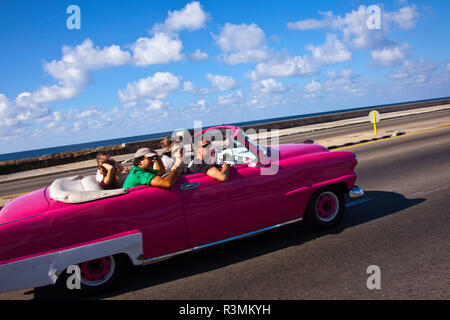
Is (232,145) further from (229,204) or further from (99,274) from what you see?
(99,274)

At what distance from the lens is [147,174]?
4.19 meters

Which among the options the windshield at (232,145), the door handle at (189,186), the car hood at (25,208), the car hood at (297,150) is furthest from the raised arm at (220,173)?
the car hood at (25,208)

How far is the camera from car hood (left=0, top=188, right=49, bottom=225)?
11.5 feet

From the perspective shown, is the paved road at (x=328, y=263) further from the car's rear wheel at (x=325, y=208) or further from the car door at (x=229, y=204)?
the car door at (x=229, y=204)

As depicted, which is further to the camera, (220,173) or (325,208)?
(325,208)

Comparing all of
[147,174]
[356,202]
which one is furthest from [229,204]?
[356,202]

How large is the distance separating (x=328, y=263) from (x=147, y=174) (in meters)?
2.36

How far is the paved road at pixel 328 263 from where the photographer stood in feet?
11.3

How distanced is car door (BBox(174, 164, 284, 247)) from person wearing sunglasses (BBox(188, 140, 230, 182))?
0.07m

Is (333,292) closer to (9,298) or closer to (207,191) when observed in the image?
(207,191)

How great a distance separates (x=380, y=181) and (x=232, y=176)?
15.2 ft

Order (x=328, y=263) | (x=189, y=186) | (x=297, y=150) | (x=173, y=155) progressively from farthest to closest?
(x=297, y=150)
(x=173, y=155)
(x=189, y=186)
(x=328, y=263)
